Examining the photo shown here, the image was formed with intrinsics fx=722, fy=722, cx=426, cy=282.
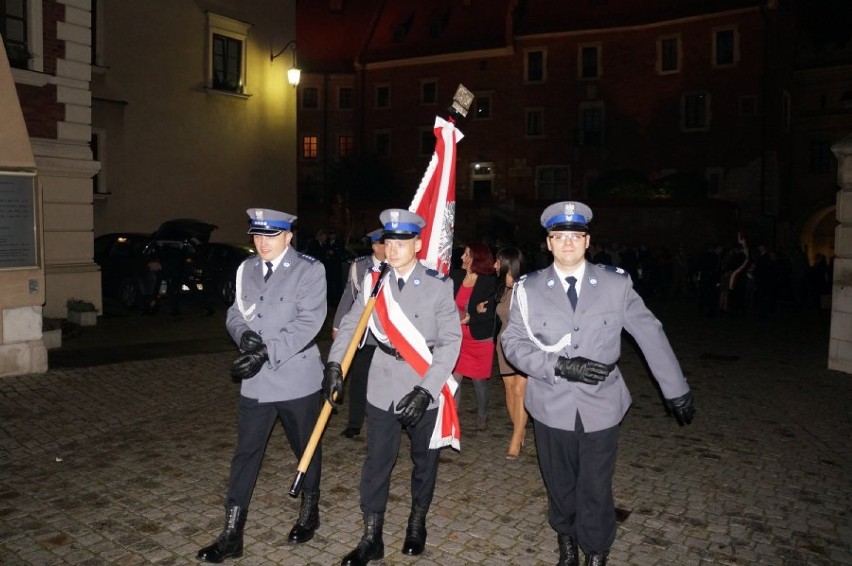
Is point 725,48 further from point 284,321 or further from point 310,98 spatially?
point 284,321

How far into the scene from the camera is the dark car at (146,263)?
52.1ft

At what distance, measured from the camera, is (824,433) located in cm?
754

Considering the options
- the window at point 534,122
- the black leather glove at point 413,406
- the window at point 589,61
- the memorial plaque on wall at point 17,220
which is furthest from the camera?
the window at point 534,122

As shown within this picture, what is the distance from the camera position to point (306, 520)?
4805 millimetres

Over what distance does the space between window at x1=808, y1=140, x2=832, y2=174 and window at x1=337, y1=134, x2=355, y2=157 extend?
91.9 feet

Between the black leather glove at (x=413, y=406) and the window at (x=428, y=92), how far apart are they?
4165 centimetres

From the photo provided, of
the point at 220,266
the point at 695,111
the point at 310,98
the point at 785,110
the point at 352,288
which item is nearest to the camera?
the point at 352,288

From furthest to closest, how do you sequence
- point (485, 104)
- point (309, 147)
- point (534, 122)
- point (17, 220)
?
point (309, 147) → point (485, 104) → point (534, 122) → point (17, 220)

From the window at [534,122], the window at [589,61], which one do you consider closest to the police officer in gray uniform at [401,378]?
the window at [589,61]

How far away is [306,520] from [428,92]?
4192 centimetres

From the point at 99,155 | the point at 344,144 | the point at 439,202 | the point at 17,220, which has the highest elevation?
the point at 344,144

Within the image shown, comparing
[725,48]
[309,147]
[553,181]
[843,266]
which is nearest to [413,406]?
[843,266]

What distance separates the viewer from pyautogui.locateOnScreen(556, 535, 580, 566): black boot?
4227 mm

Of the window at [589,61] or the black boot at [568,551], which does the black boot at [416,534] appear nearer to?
the black boot at [568,551]
